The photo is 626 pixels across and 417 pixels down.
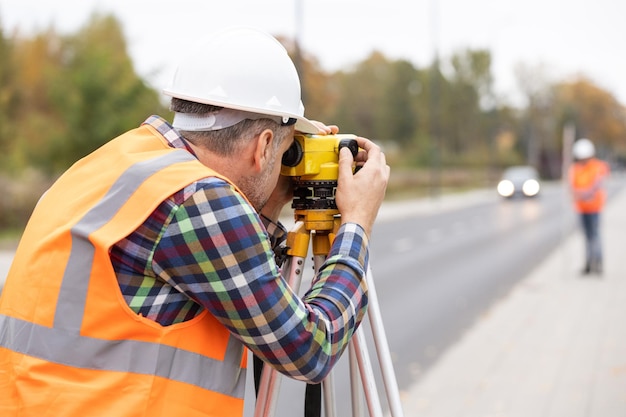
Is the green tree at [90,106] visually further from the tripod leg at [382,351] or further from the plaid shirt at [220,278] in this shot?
the plaid shirt at [220,278]

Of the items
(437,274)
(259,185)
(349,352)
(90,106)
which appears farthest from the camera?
(90,106)

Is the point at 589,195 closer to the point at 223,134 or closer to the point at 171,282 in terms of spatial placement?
the point at 223,134

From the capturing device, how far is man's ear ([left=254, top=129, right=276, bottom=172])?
155cm

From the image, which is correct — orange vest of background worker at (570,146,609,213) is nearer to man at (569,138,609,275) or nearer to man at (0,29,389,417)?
man at (569,138,609,275)

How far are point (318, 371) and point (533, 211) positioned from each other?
83.8 feet

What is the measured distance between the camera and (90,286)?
1355mm

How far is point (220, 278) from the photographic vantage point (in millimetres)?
1384

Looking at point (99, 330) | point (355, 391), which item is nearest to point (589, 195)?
point (355, 391)

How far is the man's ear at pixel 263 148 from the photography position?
1548mm

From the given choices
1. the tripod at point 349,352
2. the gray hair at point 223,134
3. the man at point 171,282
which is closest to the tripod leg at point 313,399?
the tripod at point 349,352

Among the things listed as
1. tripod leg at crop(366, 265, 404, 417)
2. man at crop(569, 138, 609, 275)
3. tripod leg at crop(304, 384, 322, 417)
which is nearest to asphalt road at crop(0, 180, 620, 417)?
tripod leg at crop(304, 384, 322, 417)

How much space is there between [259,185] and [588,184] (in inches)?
353

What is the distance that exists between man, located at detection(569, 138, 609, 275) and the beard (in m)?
8.90

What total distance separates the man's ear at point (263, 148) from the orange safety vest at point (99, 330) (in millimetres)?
160
